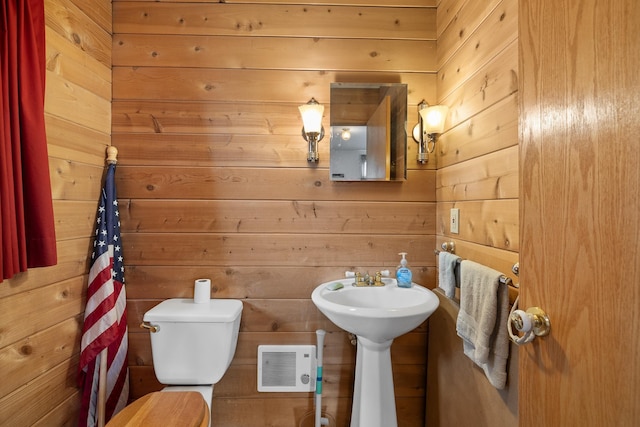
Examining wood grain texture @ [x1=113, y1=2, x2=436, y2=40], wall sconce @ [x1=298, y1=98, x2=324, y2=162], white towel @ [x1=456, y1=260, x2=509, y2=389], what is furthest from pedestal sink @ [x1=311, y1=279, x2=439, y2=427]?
wood grain texture @ [x1=113, y1=2, x2=436, y2=40]

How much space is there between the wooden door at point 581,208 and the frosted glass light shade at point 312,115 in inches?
35.3

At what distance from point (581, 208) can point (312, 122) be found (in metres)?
1.14

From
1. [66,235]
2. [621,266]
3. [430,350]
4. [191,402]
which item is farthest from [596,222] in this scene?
[66,235]

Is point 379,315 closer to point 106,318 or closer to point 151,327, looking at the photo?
point 151,327

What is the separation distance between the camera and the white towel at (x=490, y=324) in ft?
3.13

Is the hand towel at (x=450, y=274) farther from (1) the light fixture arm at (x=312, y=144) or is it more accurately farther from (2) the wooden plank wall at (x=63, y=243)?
(2) the wooden plank wall at (x=63, y=243)

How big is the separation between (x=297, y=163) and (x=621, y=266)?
1.28m

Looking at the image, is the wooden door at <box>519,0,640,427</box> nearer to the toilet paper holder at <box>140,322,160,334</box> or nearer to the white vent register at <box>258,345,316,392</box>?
the white vent register at <box>258,345,316,392</box>

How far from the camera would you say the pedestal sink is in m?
1.11

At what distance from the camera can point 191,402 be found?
1192 mm

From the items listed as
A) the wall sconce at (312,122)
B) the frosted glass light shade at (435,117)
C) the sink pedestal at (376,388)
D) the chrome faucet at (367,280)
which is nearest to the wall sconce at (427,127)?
the frosted glass light shade at (435,117)

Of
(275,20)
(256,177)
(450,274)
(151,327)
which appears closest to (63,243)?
(151,327)

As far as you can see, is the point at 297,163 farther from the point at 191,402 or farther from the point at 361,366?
the point at 191,402

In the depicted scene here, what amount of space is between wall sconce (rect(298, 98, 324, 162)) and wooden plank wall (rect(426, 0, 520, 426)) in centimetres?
62
